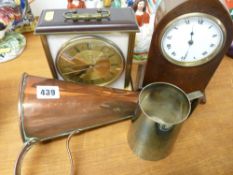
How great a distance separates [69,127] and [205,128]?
1.09 feet

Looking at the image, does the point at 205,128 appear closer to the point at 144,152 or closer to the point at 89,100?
the point at 144,152

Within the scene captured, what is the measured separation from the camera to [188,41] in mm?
458

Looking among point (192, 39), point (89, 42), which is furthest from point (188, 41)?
point (89, 42)

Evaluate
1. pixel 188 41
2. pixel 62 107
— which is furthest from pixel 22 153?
pixel 188 41

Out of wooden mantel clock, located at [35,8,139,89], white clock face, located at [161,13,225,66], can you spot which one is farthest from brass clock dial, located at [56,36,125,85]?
white clock face, located at [161,13,225,66]

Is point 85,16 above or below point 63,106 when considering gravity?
above

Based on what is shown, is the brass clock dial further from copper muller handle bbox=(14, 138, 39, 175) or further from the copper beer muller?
copper muller handle bbox=(14, 138, 39, 175)

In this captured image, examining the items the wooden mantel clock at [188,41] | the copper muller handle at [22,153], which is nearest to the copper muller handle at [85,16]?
the wooden mantel clock at [188,41]

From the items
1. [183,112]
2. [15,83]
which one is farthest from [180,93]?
[15,83]

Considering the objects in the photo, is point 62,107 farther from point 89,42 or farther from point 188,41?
point 188,41

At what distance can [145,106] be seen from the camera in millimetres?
486

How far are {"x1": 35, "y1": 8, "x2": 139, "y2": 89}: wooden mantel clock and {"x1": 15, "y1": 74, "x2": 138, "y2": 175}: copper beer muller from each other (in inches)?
2.4

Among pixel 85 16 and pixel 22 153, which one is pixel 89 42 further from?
pixel 22 153

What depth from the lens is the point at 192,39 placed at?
1.50 ft
